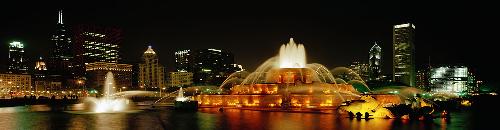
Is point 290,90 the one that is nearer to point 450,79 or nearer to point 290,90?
point 290,90

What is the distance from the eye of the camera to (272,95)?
5066cm

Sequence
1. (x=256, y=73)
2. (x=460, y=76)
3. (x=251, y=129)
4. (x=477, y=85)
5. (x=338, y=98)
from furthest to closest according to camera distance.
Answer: (x=460, y=76)
(x=477, y=85)
(x=256, y=73)
(x=338, y=98)
(x=251, y=129)

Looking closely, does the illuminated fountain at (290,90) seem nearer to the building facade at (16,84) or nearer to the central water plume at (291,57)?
the central water plume at (291,57)

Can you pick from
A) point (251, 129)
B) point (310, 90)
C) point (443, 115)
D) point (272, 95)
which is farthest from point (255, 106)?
point (251, 129)

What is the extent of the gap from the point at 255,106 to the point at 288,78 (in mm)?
8998

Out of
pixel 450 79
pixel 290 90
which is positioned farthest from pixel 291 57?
pixel 450 79

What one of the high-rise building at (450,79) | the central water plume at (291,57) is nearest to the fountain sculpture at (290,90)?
the central water plume at (291,57)

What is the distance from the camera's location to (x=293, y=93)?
50500mm

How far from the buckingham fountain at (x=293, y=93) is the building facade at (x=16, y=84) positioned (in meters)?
138

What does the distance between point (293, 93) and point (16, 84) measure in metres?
164

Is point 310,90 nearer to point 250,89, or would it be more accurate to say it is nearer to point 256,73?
point 250,89

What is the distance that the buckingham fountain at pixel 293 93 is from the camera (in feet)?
157

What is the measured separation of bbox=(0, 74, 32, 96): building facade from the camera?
177625 mm

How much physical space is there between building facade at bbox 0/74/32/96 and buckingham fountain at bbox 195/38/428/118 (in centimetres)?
13797
